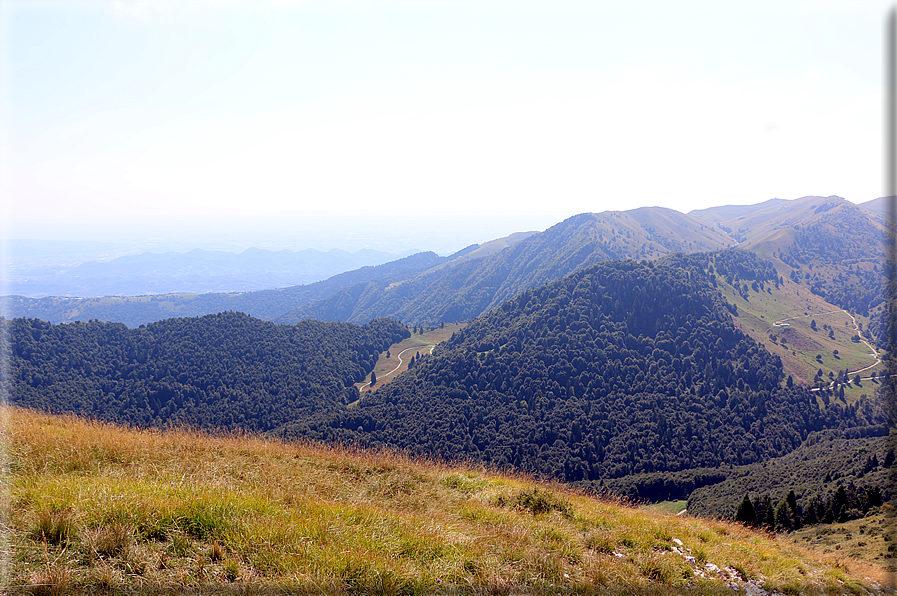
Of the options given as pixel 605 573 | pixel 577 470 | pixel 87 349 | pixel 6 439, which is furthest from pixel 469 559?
pixel 87 349

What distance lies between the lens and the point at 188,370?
148750 millimetres

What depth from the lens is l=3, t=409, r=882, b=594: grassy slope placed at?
465 centimetres

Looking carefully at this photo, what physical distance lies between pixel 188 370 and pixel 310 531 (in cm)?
17560

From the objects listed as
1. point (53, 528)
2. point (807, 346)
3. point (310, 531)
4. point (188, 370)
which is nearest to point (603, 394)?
point (807, 346)

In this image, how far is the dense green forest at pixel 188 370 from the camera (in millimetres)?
131000

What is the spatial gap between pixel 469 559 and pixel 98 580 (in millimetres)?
4516

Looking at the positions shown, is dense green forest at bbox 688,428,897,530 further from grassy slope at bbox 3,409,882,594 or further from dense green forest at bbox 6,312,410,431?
dense green forest at bbox 6,312,410,431

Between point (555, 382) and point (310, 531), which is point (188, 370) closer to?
point (555, 382)

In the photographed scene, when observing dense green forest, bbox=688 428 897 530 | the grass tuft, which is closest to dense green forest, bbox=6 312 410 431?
dense green forest, bbox=688 428 897 530

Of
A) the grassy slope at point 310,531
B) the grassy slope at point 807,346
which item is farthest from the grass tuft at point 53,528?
the grassy slope at point 807,346

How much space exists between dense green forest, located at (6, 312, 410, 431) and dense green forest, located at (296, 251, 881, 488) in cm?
2935

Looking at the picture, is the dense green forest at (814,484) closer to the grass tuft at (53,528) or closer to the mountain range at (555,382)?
the mountain range at (555,382)

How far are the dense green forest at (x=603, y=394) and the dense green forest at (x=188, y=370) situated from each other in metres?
29.3

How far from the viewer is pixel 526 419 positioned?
4963 inches
